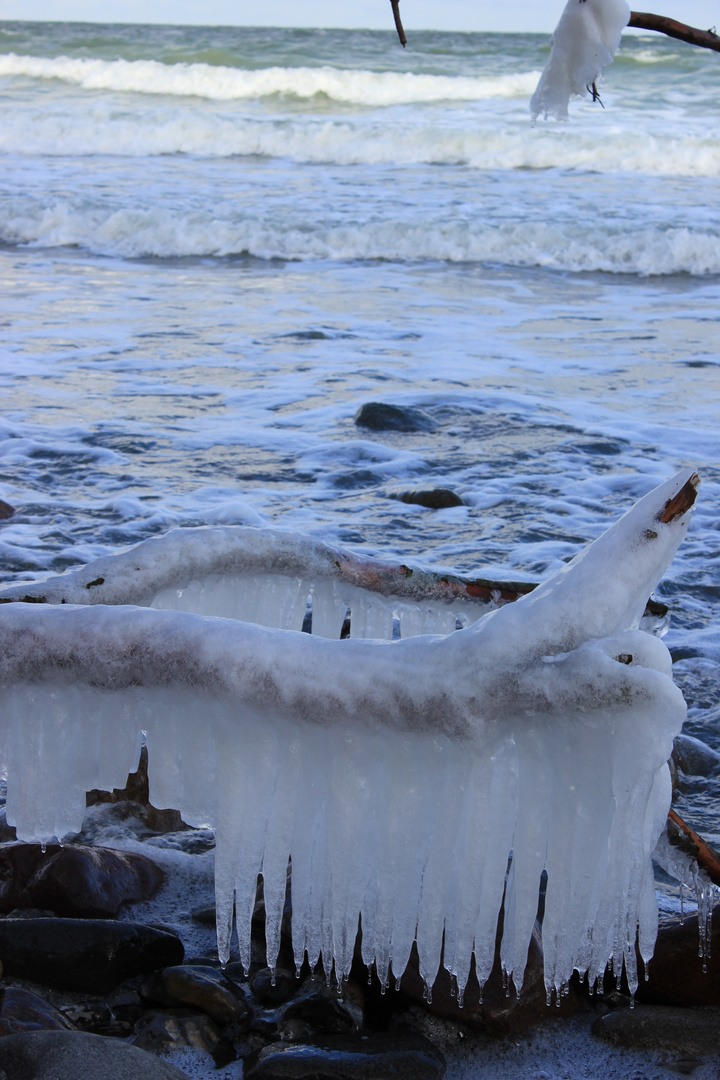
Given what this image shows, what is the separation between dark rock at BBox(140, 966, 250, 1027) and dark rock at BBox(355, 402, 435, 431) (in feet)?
14.0

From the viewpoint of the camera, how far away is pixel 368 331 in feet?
26.7

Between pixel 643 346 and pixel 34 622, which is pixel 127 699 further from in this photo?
pixel 643 346

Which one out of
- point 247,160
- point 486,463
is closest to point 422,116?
point 247,160

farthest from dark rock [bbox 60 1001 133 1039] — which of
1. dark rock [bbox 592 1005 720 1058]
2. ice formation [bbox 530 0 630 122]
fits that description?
ice formation [bbox 530 0 630 122]

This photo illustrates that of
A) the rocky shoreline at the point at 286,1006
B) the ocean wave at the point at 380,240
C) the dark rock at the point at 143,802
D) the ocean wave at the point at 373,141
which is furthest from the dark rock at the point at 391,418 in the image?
the ocean wave at the point at 373,141

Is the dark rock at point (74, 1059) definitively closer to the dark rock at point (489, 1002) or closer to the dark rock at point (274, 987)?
the dark rock at point (274, 987)

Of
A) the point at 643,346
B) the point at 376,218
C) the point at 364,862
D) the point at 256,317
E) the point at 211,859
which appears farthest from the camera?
the point at 376,218

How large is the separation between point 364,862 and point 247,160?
18.0 m

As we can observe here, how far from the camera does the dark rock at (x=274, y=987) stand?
2.08 metres

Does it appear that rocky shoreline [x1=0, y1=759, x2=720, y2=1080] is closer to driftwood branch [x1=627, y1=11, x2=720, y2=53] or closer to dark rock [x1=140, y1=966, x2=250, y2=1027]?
dark rock [x1=140, y1=966, x2=250, y2=1027]

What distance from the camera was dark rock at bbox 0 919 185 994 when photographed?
2102 mm

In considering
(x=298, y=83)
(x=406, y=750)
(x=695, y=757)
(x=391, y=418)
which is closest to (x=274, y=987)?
(x=406, y=750)

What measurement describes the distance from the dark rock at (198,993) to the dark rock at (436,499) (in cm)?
315

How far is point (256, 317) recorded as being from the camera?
8633 millimetres
